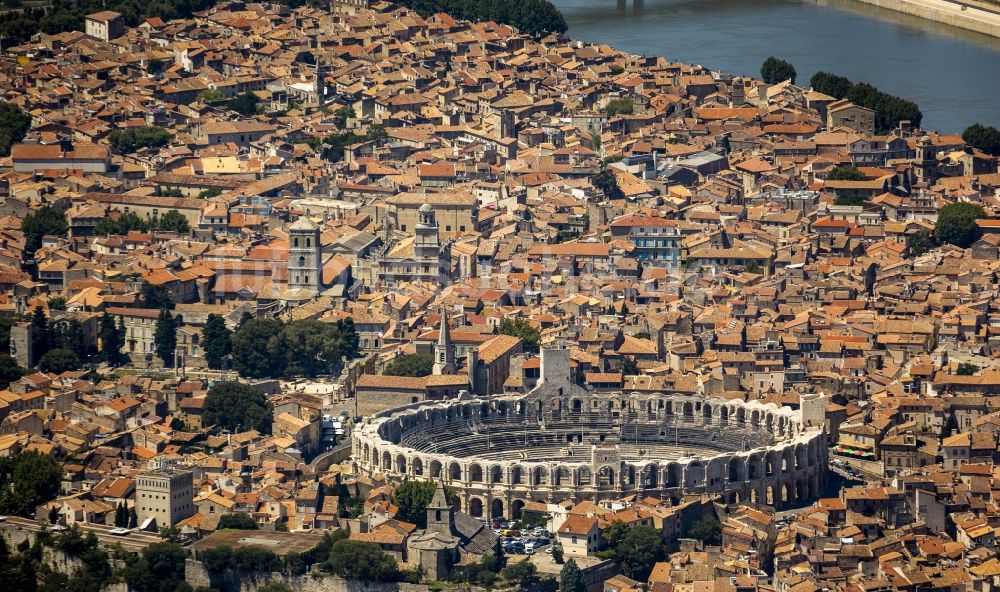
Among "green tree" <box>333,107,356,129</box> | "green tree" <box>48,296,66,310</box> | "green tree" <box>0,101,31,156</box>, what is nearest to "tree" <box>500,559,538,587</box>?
"green tree" <box>48,296,66,310</box>

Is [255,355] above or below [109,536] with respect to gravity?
above

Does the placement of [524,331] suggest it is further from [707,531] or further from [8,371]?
[707,531]

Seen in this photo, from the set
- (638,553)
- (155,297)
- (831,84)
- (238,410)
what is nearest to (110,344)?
(155,297)

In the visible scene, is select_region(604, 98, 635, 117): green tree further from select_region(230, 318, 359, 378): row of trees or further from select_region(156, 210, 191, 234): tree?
select_region(230, 318, 359, 378): row of trees

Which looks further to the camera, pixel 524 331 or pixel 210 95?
pixel 210 95

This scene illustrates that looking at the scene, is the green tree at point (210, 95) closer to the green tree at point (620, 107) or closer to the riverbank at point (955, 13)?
the green tree at point (620, 107)

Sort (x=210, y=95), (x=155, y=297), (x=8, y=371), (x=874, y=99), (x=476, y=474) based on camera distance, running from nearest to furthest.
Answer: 1. (x=476, y=474)
2. (x=8, y=371)
3. (x=155, y=297)
4. (x=874, y=99)
5. (x=210, y=95)

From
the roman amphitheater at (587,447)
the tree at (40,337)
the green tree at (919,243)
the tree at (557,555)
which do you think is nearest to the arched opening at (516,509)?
the roman amphitheater at (587,447)

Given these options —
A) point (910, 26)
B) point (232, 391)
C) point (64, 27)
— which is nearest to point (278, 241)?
point (232, 391)
